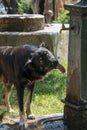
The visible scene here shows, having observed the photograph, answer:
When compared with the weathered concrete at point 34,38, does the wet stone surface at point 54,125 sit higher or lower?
lower

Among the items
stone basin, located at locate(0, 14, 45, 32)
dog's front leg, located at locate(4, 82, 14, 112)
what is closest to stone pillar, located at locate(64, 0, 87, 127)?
dog's front leg, located at locate(4, 82, 14, 112)

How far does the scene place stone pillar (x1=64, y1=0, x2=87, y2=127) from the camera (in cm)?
584

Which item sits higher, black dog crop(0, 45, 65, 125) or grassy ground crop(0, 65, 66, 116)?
black dog crop(0, 45, 65, 125)

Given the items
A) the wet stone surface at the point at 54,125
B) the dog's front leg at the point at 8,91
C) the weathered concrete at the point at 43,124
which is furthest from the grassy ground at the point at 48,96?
the wet stone surface at the point at 54,125

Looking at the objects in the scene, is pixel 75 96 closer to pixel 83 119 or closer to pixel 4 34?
pixel 83 119

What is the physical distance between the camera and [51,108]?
8.24 meters

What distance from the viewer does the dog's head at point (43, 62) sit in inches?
231

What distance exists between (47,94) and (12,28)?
2.06 m

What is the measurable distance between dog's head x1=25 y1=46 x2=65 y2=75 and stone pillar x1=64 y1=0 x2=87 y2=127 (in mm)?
298

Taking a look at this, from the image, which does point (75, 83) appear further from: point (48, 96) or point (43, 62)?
point (48, 96)

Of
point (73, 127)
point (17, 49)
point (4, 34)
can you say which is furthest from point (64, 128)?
point (4, 34)

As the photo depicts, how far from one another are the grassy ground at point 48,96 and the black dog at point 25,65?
2.58 ft

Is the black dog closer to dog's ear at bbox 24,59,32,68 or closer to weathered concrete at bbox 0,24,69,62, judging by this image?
dog's ear at bbox 24,59,32,68

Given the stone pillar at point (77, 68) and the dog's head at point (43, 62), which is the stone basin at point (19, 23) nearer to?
the dog's head at point (43, 62)
